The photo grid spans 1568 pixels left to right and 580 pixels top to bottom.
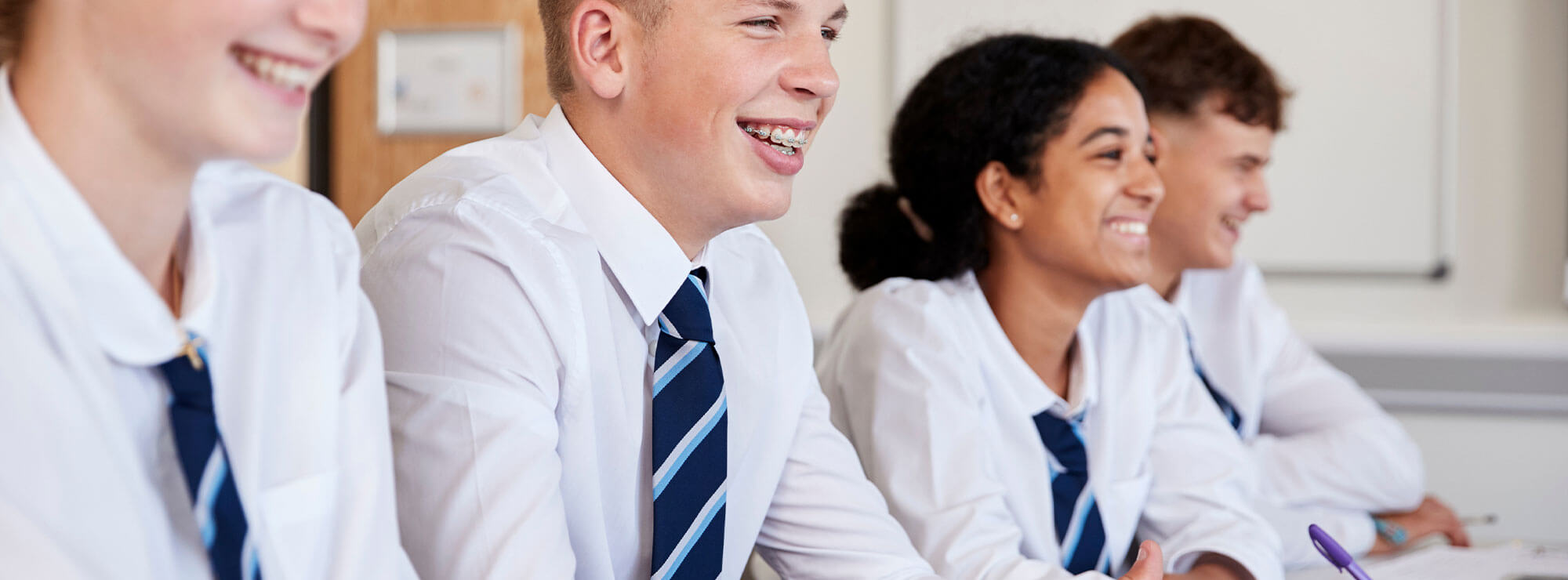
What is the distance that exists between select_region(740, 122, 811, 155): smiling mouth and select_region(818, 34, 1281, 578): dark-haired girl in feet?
1.35

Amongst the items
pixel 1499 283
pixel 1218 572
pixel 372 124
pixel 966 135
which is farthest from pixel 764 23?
pixel 372 124

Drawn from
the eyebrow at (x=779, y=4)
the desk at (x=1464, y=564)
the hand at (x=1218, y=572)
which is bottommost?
the desk at (x=1464, y=564)

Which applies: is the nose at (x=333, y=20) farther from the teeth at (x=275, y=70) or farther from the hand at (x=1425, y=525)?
the hand at (x=1425, y=525)

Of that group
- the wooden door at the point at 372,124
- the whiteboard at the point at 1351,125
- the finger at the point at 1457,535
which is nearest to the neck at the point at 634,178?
the finger at the point at 1457,535

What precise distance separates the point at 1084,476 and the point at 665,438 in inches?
30.8

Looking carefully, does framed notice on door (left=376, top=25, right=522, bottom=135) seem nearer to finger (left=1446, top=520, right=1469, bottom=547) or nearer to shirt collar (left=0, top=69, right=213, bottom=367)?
finger (left=1446, top=520, right=1469, bottom=547)

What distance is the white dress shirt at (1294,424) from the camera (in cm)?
191

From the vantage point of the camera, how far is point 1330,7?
278 cm

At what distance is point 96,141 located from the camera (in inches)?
23.8

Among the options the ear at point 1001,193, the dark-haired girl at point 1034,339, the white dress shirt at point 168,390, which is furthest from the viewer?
the ear at point 1001,193

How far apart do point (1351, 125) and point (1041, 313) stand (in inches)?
60.4

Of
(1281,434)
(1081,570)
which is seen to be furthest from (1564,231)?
(1081,570)

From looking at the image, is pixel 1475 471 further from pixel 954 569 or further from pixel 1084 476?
pixel 954 569

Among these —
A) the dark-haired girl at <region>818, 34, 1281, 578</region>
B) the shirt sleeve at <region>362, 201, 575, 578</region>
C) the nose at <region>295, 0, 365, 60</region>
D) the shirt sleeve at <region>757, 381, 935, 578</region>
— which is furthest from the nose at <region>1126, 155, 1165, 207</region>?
the nose at <region>295, 0, 365, 60</region>
